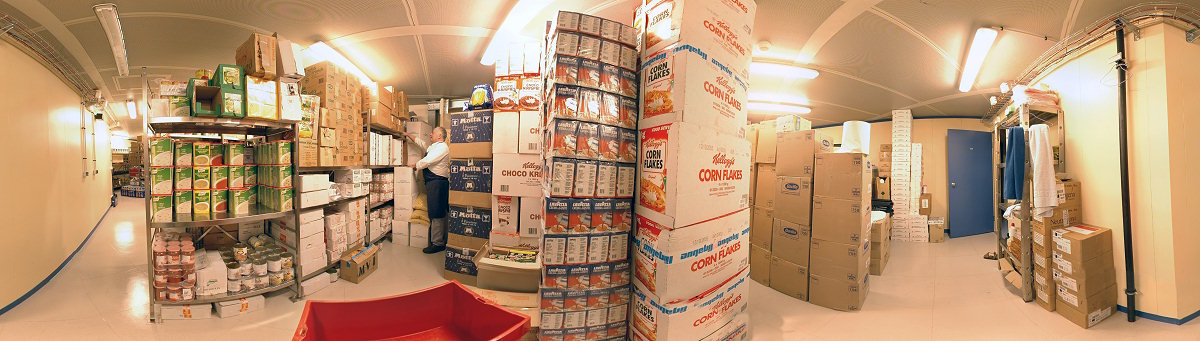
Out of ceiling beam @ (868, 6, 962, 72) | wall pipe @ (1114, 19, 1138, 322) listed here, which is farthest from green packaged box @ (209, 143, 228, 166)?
wall pipe @ (1114, 19, 1138, 322)

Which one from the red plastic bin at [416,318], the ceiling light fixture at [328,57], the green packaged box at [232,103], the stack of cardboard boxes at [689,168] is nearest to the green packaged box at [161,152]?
the green packaged box at [232,103]

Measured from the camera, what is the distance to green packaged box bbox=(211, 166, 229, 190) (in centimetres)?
269

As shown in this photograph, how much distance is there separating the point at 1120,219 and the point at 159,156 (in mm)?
7038

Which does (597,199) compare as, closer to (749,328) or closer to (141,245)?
(749,328)

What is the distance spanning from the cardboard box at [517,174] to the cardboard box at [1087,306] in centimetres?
410

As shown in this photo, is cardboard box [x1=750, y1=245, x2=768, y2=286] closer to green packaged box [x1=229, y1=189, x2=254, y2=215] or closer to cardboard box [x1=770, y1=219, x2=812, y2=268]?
cardboard box [x1=770, y1=219, x2=812, y2=268]

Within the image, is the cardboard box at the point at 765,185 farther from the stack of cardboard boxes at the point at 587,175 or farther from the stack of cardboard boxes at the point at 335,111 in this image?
the stack of cardboard boxes at the point at 335,111

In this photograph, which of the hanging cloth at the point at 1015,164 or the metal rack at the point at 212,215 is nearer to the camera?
the metal rack at the point at 212,215

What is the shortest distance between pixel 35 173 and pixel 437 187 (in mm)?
3179

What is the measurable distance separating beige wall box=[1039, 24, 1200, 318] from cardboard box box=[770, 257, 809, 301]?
2308 mm

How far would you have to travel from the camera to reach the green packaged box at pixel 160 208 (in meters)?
2.49

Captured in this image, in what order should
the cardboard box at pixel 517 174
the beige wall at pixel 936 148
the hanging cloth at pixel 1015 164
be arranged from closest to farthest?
the cardboard box at pixel 517 174
the hanging cloth at pixel 1015 164
the beige wall at pixel 936 148

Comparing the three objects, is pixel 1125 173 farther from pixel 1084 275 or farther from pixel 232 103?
pixel 232 103

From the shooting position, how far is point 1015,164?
3.21 m
